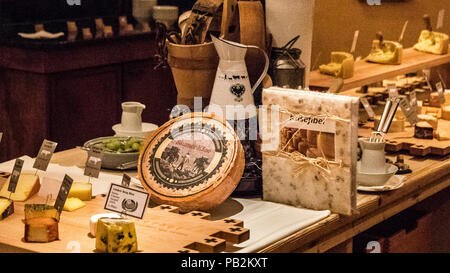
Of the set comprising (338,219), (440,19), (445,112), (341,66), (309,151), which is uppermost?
(440,19)

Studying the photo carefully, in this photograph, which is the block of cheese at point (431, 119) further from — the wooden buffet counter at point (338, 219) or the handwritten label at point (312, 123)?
the handwritten label at point (312, 123)

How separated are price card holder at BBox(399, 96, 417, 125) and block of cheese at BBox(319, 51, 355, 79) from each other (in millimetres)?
421

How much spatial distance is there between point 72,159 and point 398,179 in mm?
1239

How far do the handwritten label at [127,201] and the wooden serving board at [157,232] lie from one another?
55 mm

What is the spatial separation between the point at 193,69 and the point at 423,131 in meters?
1.17

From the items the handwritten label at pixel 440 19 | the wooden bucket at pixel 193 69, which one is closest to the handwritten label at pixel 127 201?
Result: the wooden bucket at pixel 193 69

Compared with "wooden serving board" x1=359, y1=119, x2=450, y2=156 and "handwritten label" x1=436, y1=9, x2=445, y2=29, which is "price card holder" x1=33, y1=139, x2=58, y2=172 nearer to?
"wooden serving board" x1=359, y1=119, x2=450, y2=156

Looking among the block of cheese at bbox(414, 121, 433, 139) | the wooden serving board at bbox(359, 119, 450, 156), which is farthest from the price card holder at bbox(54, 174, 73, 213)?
the block of cheese at bbox(414, 121, 433, 139)

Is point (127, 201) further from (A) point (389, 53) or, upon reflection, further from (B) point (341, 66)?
(A) point (389, 53)

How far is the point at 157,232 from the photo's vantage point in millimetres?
2037

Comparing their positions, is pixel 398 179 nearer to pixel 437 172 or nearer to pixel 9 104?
pixel 437 172

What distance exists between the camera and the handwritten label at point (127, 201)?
6.68 feet

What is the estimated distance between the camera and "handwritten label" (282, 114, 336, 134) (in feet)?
7.30

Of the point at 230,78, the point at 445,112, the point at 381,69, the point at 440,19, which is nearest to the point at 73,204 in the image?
the point at 230,78
